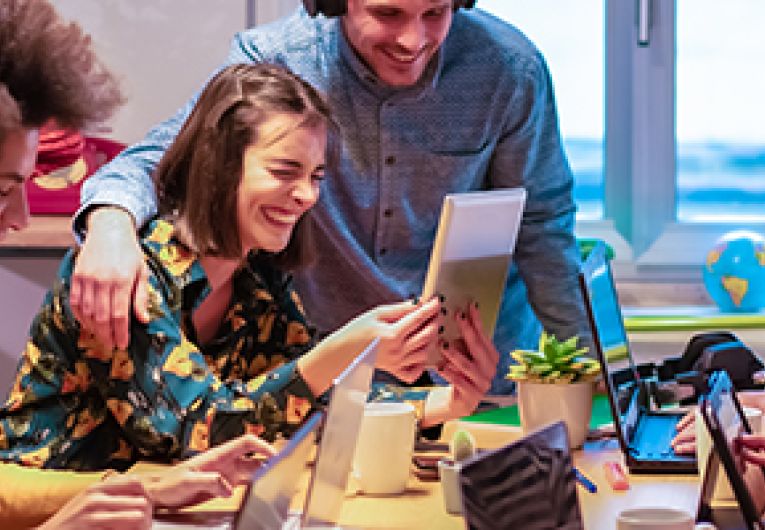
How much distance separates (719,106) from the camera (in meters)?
3.51

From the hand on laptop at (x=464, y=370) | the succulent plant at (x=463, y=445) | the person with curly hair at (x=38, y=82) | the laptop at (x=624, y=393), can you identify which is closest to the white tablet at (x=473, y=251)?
the hand on laptop at (x=464, y=370)

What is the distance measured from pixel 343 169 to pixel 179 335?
25.1 inches

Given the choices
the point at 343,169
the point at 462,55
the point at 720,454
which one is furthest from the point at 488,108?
the point at 720,454

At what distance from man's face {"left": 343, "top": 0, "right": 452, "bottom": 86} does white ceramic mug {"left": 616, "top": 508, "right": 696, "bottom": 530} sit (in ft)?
3.53

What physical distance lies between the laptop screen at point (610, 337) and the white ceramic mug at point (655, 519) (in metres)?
0.49

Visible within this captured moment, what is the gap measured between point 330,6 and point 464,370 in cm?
69

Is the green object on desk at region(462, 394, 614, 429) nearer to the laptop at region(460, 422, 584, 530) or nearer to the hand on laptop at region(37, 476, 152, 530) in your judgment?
the hand on laptop at region(37, 476, 152, 530)

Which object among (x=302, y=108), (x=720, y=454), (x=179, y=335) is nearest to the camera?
(x=720, y=454)

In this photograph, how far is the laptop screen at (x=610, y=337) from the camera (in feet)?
5.74

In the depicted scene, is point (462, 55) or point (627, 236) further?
point (627, 236)

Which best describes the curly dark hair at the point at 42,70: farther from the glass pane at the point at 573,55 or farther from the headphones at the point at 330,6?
the glass pane at the point at 573,55

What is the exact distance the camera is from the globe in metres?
3.24

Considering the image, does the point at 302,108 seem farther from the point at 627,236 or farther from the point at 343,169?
the point at 627,236

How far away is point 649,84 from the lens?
3.47 m
